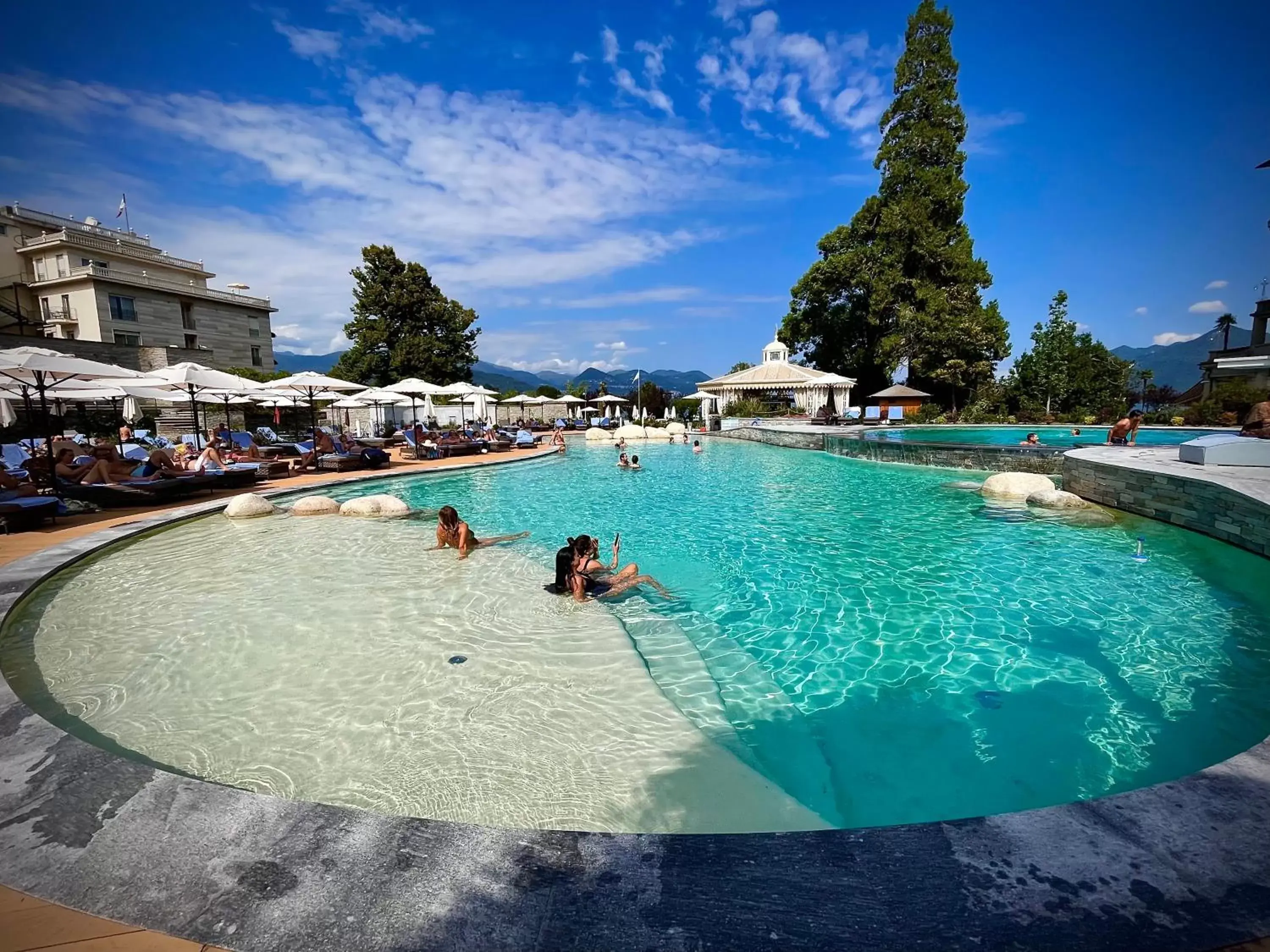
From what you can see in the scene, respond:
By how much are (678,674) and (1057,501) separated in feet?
30.8

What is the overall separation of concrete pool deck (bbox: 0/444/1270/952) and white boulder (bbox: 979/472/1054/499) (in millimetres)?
10630

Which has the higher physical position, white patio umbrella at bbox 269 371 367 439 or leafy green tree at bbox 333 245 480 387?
leafy green tree at bbox 333 245 480 387

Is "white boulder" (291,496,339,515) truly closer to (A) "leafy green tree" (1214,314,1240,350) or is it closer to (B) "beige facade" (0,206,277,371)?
(B) "beige facade" (0,206,277,371)

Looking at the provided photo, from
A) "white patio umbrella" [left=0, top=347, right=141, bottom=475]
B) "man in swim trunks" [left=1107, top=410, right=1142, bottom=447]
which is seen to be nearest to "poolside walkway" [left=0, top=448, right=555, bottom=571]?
"white patio umbrella" [left=0, top=347, right=141, bottom=475]

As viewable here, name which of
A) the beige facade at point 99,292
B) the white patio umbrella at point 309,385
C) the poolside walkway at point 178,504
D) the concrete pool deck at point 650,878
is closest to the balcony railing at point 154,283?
the beige facade at point 99,292

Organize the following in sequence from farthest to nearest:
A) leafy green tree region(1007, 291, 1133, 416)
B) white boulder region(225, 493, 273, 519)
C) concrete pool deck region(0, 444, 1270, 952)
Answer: leafy green tree region(1007, 291, 1133, 416) < white boulder region(225, 493, 273, 519) < concrete pool deck region(0, 444, 1270, 952)

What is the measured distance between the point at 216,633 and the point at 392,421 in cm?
2771

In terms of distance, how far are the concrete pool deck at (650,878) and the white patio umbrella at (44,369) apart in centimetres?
1056

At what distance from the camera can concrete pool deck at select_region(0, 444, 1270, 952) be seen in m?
1.60

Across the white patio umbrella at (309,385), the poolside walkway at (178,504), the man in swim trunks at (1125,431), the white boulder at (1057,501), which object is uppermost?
the white patio umbrella at (309,385)

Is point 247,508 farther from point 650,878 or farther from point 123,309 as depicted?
point 123,309

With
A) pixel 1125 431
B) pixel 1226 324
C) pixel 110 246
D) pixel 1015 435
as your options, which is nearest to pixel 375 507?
pixel 1125 431

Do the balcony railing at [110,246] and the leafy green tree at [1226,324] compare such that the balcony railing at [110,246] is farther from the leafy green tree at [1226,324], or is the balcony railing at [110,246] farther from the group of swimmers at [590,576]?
the leafy green tree at [1226,324]

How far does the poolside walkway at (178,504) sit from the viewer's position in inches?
302
